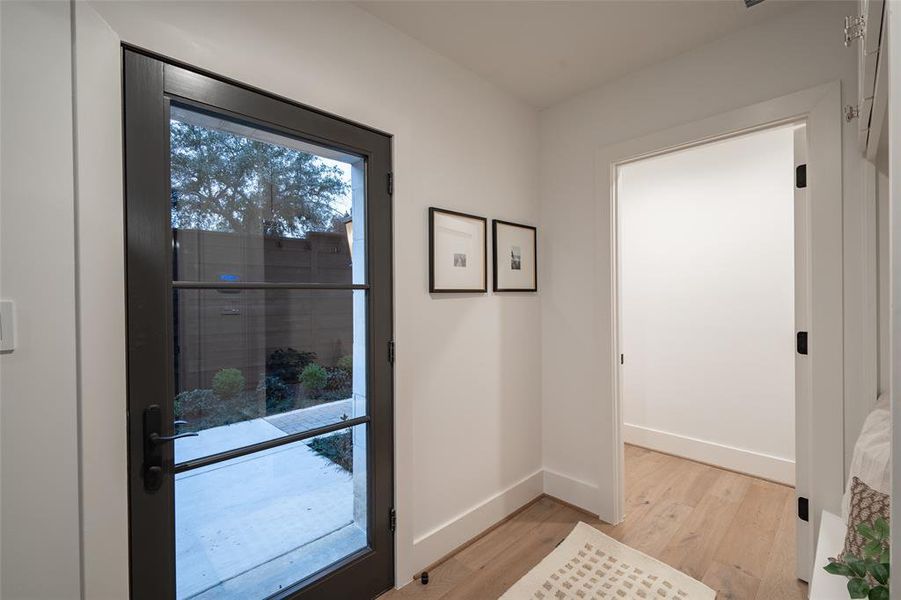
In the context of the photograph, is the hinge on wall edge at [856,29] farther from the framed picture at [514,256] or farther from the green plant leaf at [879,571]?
the framed picture at [514,256]

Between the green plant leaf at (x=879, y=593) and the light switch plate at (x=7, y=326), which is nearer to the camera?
the green plant leaf at (x=879, y=593)

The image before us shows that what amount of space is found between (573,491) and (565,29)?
2.63m

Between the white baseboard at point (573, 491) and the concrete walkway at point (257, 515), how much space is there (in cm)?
143

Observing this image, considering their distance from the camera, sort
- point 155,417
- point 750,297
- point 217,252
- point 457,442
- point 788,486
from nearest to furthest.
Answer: point 155,417 → point 217,252 → point 457,442 → point 788,486 → point 750,297

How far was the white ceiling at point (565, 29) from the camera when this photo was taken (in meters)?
1.79

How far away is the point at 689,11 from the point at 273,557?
2.89m

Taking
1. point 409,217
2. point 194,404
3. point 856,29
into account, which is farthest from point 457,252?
point 856,29

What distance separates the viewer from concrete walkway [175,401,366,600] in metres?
1.36

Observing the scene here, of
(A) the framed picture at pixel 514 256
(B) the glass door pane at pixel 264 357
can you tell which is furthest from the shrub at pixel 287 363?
(A) the framed picture at pixel 514 256

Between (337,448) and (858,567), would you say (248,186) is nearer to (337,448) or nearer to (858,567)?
(337,448)

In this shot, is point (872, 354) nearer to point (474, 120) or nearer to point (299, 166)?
point (474, 120)

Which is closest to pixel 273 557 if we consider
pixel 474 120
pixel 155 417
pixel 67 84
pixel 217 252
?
pixel 155 417

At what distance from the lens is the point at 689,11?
182cm

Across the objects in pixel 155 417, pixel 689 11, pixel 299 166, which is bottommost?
pixel 155 417
